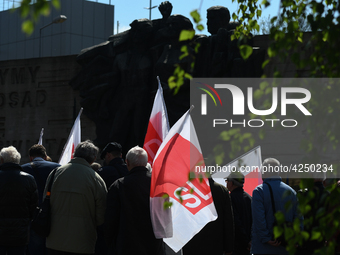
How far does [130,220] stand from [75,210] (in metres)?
0.55

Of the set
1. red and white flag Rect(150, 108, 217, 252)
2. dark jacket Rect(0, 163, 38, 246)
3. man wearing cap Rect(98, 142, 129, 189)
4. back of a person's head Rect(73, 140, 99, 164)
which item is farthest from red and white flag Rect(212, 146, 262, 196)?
dark jacket Rect(0, 163, 38, 246)

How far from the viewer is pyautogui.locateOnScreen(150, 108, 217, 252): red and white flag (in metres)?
4.76

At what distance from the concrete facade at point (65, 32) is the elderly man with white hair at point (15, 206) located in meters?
31.5

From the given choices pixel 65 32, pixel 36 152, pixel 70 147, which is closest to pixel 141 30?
pixel 70 147

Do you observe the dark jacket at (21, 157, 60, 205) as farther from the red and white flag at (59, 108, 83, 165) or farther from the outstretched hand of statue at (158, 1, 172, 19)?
the outstretched hand of statue at (158, 1, 172, 19)

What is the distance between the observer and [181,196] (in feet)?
16.4

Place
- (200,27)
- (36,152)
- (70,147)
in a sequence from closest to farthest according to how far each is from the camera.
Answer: (200,27) < (36,152) < (70,147)

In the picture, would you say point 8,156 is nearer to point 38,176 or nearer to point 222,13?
point 38,176

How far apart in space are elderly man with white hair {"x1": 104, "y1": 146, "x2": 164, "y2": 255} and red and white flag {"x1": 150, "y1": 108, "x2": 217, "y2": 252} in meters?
0.11

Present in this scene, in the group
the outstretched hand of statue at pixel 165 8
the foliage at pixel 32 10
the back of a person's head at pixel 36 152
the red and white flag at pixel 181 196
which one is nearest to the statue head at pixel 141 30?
the outstretched hand of statue at pixel 165 8

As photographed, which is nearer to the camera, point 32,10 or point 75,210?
point 32,10

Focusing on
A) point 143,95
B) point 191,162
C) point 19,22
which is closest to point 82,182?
point 191,162

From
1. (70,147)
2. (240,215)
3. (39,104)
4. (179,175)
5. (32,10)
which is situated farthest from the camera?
(39,104)

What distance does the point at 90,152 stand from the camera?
5.24m
